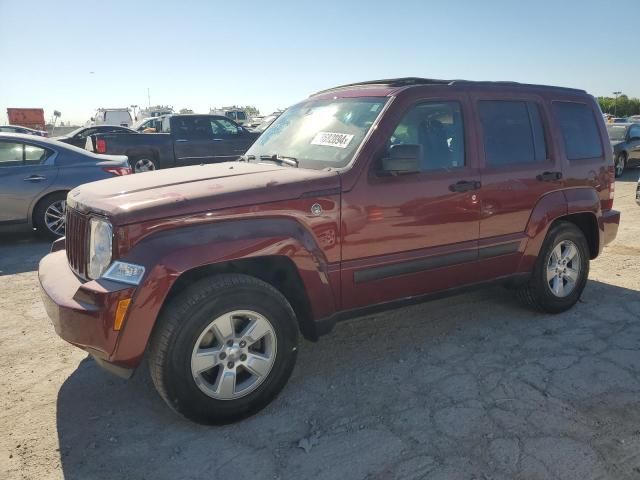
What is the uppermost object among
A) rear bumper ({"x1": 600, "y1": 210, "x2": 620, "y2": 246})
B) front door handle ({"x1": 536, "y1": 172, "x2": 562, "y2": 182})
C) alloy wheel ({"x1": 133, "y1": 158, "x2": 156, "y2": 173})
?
alloy wheel ({"x1": 133, "y1": 158, "x2": 156, "y2": 173})

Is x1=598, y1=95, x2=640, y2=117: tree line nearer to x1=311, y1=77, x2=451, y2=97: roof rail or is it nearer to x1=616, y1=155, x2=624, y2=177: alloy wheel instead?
x1=616, y1=155, x2=624, y2=177: alloy wheel

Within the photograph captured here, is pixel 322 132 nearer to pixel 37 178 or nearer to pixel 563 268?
pixel 563 268

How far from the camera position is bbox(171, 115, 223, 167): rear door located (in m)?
13.0

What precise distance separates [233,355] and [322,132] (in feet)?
5.68

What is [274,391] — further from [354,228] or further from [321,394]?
[354,228]

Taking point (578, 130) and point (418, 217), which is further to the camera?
point (578, 130)

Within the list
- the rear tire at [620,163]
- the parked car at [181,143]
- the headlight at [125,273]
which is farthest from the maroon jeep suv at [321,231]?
the rear tire at [620,163]

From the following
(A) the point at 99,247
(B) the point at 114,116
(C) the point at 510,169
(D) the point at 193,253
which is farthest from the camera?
(B) the point at 114,116

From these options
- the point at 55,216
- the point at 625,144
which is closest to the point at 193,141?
the point at 55,216

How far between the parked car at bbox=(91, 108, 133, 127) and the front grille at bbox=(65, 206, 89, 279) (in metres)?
30.0

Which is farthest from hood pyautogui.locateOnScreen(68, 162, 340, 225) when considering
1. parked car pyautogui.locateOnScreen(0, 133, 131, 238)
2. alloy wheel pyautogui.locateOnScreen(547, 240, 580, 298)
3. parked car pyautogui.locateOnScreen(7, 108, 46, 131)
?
parked car pyautogui.locateOnScreen(7, 108, 46, 131)

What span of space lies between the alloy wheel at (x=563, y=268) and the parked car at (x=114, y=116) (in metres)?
30.3

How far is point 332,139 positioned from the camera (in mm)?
3652

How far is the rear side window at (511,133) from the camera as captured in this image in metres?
4.02
